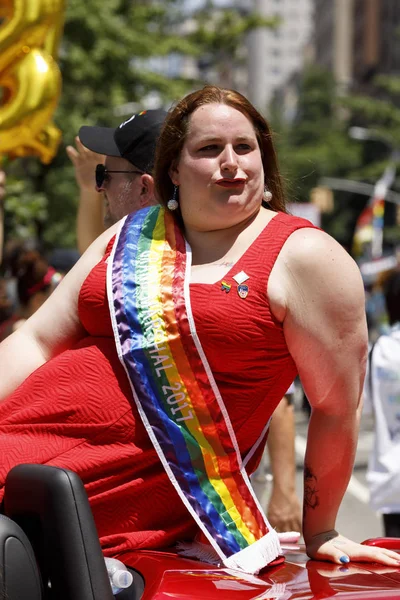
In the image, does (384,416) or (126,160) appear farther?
(384,416)

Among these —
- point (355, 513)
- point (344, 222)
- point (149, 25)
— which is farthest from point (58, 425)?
point (344, 222)

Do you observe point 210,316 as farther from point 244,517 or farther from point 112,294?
point 244,517

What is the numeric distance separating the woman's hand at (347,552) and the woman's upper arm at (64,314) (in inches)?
29.2

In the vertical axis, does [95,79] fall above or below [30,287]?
above

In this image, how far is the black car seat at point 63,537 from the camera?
2113mm

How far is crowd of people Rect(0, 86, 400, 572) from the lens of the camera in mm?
2355

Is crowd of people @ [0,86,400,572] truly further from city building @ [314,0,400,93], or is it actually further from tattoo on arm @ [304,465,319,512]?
city building @ [314,0,400,93]

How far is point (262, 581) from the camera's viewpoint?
2260mm

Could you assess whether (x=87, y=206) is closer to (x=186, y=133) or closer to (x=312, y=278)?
(x=186, y=133)

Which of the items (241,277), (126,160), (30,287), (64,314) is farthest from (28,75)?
(241,277)

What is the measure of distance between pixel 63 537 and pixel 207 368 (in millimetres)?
468

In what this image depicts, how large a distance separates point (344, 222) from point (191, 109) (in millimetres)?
69891

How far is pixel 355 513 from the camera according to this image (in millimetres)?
8375

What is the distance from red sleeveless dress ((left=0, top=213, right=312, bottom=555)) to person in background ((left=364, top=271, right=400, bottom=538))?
118 inches
